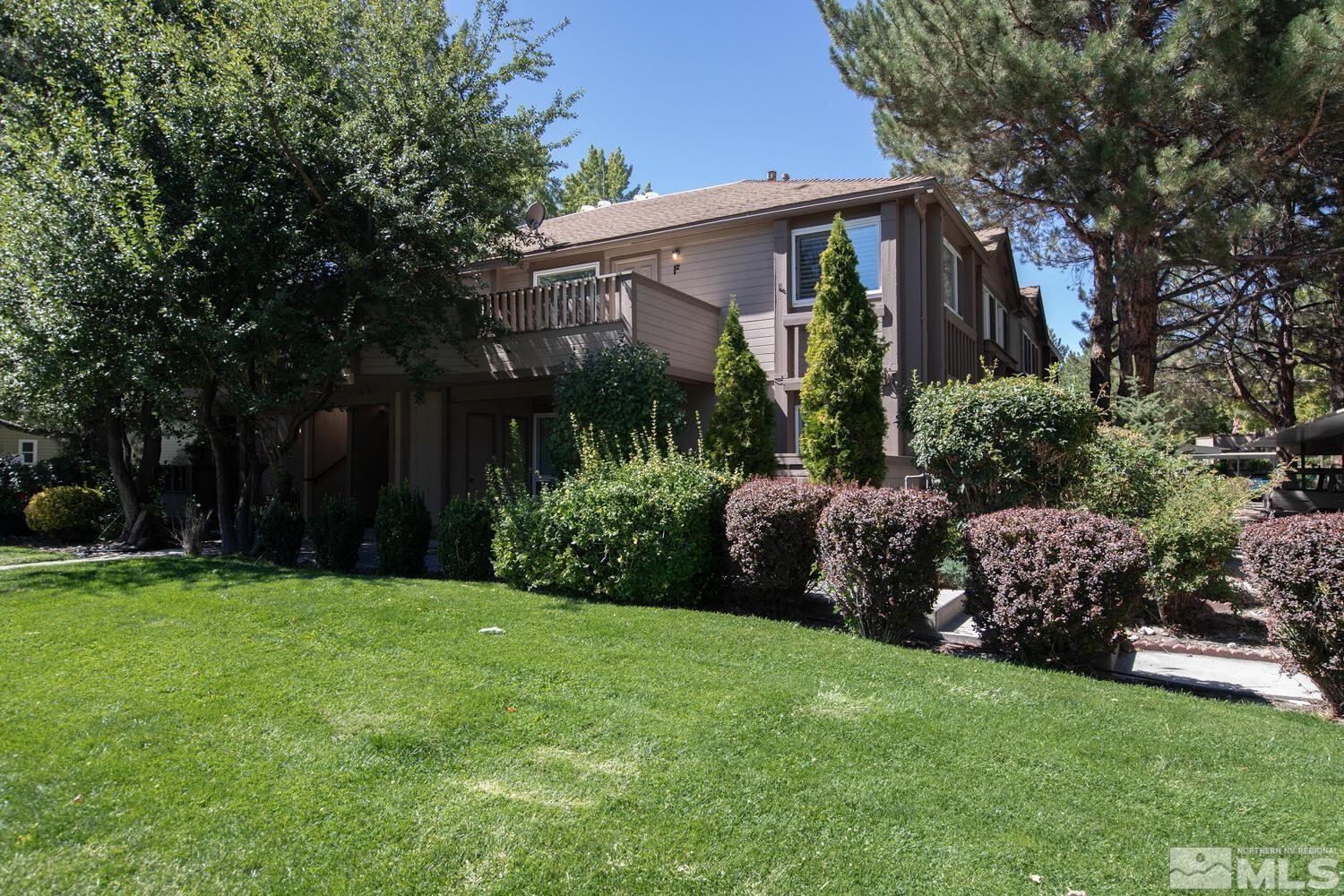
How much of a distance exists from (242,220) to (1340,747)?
37.9 feet

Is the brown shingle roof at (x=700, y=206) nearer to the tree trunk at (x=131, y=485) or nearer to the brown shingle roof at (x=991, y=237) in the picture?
the brown shingle roof at (x=991, y=237)

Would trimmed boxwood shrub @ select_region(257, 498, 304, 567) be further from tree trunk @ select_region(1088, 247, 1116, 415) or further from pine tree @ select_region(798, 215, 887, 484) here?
tree trunk @ select_region(1088, 247, 1116, 415)

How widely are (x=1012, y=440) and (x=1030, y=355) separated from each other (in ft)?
64.1

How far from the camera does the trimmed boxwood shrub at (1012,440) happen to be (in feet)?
26.2

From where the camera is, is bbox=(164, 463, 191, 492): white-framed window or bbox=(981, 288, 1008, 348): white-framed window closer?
bbox=(164, 463, 191, 492): white-framed window

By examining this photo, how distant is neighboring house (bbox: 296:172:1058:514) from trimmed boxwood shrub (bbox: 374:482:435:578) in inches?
113

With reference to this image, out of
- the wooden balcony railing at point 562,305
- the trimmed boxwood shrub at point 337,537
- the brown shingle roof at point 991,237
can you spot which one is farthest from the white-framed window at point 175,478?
the brown shingle roof at point 991,237

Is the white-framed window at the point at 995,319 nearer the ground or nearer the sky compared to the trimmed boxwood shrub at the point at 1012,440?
nearer the sky

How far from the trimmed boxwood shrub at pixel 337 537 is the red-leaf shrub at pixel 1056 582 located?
8072 mm

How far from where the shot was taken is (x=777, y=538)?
23.7 feet

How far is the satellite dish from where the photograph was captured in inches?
526

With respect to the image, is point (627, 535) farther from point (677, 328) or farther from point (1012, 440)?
point (677, 328)

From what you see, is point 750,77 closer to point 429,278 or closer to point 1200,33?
point 1200,33

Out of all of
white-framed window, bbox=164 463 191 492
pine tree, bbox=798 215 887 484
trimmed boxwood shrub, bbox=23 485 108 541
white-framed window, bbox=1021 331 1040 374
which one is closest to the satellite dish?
pine tree, bbox=798 215 887 484
